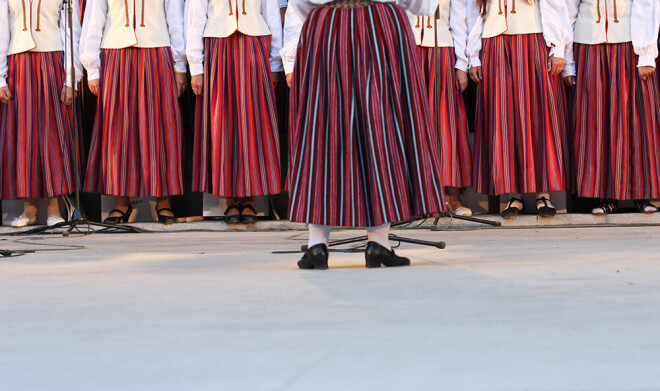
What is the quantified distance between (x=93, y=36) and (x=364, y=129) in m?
2.98

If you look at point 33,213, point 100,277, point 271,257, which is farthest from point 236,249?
point 33,213

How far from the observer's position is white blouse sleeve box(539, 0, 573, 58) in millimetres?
5047

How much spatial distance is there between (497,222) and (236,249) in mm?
1736

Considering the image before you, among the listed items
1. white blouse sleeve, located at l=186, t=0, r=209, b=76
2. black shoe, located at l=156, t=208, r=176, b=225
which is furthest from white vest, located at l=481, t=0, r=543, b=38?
black shoe, located at l=156, t=208, r=176, b=225

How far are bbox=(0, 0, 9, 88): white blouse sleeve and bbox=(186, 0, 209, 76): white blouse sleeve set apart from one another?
1.08 meters

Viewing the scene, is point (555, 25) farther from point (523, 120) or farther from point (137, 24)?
point (137, 24)

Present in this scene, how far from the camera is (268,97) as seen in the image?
5258 millimetres

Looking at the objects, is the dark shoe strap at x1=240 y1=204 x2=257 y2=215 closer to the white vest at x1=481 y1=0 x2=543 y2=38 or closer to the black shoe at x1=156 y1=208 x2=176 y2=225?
the black shoe at x1=156 y1=208 x2=176 y2=225

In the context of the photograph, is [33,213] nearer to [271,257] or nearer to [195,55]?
[195,55]

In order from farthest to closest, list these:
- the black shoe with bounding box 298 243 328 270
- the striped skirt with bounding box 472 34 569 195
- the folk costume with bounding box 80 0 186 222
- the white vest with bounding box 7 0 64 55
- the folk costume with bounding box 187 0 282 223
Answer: the white vest with bounding box 7 0 64 55
the folk costume with bounding box 80 0 186 222
the folk costume with bounding box 187 0 282 223
the striped skirt with bounding box 472 34 569 195
the black shoe with bounding box 298 243 328 270

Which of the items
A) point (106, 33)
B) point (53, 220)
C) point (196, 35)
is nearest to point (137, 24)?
point (106, 33)

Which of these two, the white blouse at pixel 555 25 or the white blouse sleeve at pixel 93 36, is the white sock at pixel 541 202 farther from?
the white blouse sleeve at pixel 93 36

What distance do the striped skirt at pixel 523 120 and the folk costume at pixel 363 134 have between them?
2309 mm

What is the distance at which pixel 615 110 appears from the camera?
5113 mm
